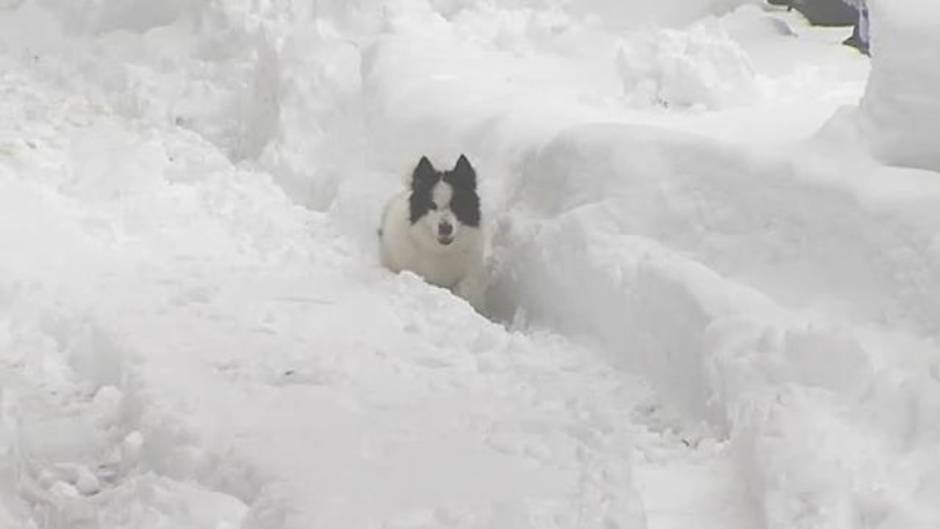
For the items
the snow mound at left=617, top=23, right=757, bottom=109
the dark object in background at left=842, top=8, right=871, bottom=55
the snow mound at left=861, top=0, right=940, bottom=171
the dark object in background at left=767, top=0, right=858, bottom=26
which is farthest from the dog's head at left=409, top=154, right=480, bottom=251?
the dark object in background at left=767, top=0, right=858, bottom=26

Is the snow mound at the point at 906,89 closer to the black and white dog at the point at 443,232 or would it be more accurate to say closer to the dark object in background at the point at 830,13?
the black and white dog at the point at 443,232

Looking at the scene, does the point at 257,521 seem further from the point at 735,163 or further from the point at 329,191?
the point at 329,191

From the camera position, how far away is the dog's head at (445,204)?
784cm

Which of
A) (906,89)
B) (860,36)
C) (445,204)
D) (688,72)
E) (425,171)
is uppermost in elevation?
(906,89)

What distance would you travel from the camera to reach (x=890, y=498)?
4.30 metres

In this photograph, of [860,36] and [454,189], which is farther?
[860,36]

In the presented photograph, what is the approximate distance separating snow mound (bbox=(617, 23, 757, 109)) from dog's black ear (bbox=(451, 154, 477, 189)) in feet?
5.43

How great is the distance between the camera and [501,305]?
7.95 metres

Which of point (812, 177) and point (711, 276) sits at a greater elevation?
point (812, 177)

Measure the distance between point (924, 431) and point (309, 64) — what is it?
24.2 feet

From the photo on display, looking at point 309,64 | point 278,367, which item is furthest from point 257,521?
point 309,64

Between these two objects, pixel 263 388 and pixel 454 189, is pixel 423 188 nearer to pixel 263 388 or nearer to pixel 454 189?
pixel 454 189

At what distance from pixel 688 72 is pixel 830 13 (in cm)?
548

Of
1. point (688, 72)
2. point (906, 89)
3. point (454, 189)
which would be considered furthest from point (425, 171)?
point (906, 89)
